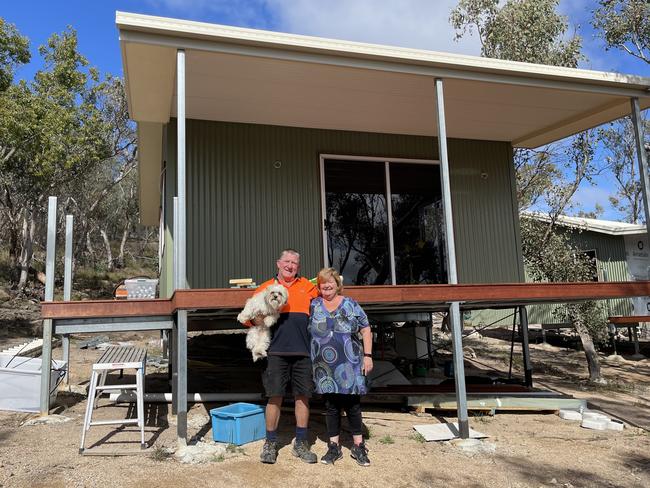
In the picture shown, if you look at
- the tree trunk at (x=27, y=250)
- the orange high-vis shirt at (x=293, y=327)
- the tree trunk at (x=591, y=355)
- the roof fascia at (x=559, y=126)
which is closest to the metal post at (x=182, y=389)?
the orange high-vis shirt at (x=293, y=327)

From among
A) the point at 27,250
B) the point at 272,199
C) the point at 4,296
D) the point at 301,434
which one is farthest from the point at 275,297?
the point at 27,250

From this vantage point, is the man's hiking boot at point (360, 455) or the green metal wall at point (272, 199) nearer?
the man's hiking boot at point (360, 455)

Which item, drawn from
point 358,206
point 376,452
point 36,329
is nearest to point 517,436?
point 376,452

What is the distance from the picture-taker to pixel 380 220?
23.3 ft

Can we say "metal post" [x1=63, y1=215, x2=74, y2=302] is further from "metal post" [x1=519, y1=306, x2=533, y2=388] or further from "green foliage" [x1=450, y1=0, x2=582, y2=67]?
"green foliage" [x1=450, y1=0, x2=582, y2=67]

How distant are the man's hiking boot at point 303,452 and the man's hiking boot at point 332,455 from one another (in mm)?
69

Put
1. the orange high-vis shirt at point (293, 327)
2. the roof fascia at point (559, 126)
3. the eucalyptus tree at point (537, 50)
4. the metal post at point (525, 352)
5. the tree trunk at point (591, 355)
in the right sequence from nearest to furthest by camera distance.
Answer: the orange high-vis shirt at point (293, 327)
the roof fascia at point (559, 126)
the metal post at point (525, 352)
the tree trunk at point (591, 355)
the eucalyptus tree at point (537, 50)

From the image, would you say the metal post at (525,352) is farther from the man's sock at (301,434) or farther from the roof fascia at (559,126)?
the man's sock at (301,434)

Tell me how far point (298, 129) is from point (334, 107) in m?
0.78

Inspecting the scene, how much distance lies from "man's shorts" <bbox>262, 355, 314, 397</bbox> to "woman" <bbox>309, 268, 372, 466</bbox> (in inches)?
2.7

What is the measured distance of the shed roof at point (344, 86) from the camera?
15.0 feet

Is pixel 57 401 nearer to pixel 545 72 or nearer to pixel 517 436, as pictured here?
pixel 517 436

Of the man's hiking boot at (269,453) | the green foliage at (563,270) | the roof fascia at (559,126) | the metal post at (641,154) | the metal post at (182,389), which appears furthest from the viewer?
the green foliage at (563,270)

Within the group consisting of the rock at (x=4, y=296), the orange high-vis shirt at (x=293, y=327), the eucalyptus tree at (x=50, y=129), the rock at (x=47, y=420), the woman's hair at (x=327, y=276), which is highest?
the eucalyptus tree at (x=50, y=129)
